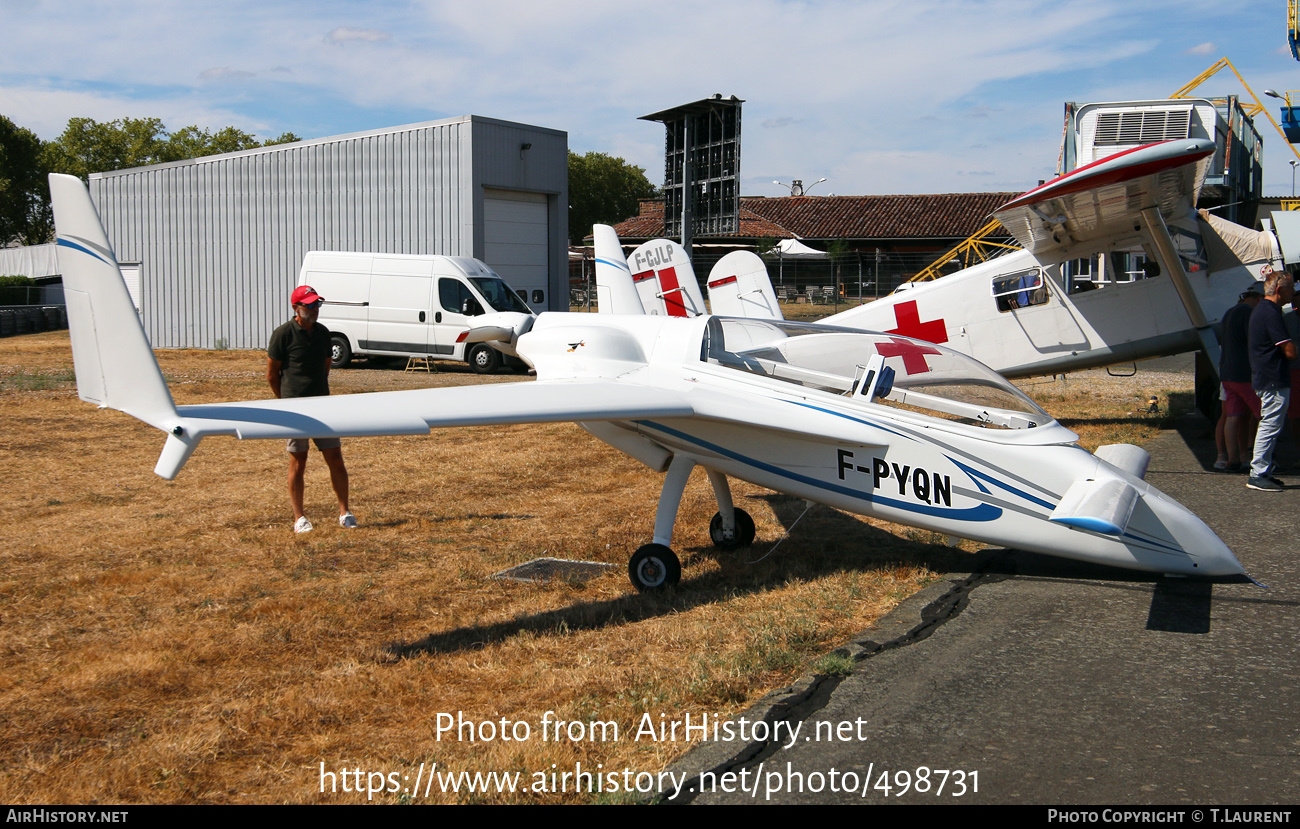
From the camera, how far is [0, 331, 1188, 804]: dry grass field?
3691 mm

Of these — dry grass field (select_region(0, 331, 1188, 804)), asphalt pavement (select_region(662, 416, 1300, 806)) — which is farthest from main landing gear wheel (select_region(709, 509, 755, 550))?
asphalt pavement (select_region(662, 416, 1300, 806))

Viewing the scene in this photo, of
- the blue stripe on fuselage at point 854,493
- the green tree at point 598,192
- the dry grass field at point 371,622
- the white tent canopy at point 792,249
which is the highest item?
the green tree at point 598,192

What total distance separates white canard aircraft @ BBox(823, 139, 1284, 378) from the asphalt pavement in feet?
20.7

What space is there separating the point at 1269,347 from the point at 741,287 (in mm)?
6206

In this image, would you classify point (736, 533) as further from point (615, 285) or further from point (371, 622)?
point (615, 285)

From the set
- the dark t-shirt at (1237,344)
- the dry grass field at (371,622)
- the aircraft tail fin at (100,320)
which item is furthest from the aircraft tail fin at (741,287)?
the aircraft tail fin at (100,320)

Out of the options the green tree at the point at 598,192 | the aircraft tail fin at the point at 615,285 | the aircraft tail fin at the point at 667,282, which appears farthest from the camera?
the green tree at the point at 598,192

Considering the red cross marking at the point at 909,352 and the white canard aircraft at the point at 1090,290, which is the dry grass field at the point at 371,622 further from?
the white canard aircraft at the point at 1090,290

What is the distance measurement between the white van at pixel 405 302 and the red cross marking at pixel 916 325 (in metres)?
9.62

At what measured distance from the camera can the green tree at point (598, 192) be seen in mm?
91812

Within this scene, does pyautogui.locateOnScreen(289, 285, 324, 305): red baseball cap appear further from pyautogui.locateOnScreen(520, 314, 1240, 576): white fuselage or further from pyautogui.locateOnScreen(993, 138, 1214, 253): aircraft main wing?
pyautogui.locateOnScreen(993, 138, 1214, 253): aircraft main wing

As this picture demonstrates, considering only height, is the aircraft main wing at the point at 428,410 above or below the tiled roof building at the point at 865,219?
below

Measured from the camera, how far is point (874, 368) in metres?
6.04

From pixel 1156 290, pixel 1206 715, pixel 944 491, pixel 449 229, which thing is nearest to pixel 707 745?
pixel 1206 715
